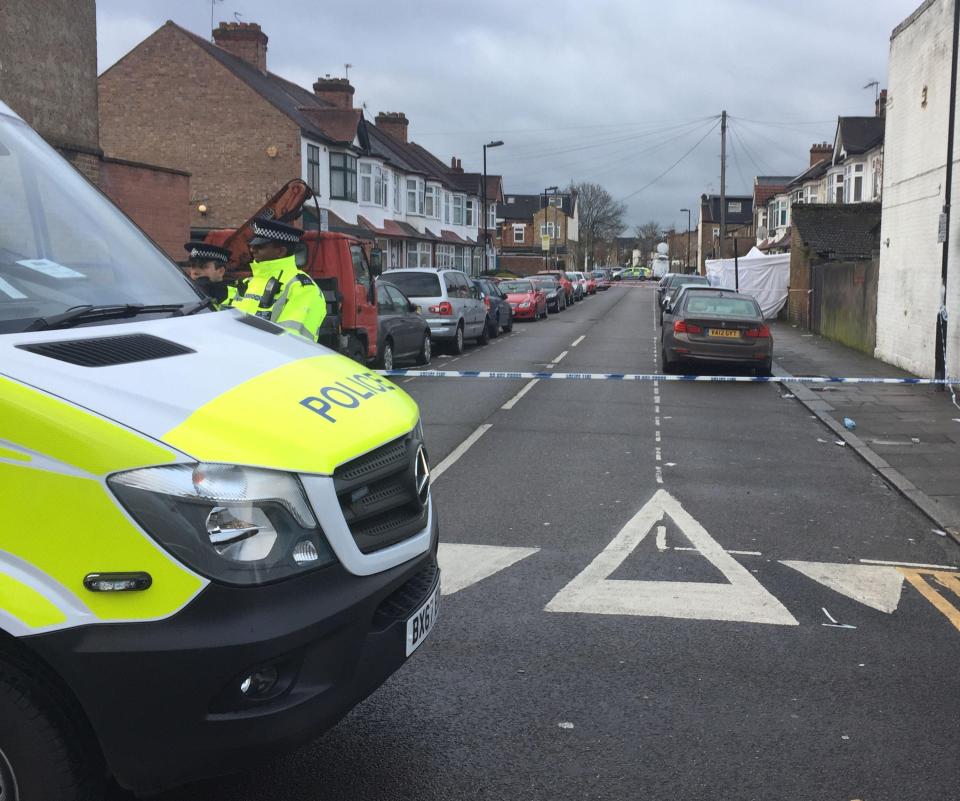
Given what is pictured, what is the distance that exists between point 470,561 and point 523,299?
3106 cm

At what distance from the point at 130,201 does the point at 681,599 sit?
1658 centimetres

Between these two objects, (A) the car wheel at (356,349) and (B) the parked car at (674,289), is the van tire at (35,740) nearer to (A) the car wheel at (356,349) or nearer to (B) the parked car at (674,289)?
(A) the car wheel at (356,349)

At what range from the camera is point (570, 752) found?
12.5ft

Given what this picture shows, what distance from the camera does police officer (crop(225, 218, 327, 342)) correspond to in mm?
6793

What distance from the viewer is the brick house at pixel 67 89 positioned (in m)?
16.5

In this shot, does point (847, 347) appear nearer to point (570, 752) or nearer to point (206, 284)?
point (206, 284)

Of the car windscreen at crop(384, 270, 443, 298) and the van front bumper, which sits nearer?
the van front bumper

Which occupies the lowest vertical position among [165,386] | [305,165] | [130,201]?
[165,386]

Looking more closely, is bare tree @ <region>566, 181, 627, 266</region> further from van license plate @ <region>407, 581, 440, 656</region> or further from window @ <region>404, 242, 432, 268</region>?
van license plate @ <region>407, 581, 440, 656</region>

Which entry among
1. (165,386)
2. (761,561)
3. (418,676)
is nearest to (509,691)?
(418,676)

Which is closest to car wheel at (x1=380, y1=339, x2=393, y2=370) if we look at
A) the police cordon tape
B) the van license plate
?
the police cordon tape

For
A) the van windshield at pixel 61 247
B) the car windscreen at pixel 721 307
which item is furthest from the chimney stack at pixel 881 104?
the van windshield at pixel 61 247

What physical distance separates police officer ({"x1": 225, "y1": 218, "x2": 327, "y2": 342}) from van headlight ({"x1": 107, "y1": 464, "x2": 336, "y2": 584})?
400 centimetres

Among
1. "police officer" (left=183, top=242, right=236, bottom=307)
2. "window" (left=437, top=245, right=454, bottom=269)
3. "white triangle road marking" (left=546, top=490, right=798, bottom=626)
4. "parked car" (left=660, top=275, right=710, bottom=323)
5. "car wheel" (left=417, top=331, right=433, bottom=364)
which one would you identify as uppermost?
"window" (left=437, top=245, right=454, bottom=269)
